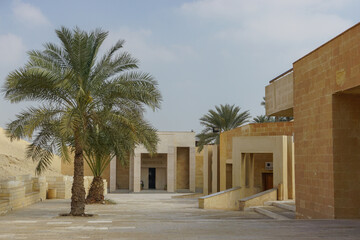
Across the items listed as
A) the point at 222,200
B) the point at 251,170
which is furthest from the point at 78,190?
the point at 251,170

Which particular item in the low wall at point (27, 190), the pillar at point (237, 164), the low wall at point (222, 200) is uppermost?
the pillar at point (237, 164)

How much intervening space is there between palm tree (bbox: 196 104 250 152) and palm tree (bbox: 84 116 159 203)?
59.8ft

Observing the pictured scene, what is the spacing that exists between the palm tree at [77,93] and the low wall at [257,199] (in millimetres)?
7332

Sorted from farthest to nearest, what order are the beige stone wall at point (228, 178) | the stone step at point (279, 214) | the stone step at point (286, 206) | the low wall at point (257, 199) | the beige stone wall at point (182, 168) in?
the beige stone wall at point (182, 168), the beige stone wall at point (228, 178), the low wall at point (257, 199), the stone step at point (286, 206), the stone step at point (279, 214)

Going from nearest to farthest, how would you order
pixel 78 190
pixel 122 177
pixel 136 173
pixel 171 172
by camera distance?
pixel 78 190, pixel 136 173, pixel 171 172, pixel 122 177

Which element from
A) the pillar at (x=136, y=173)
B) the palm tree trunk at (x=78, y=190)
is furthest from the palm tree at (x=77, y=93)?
the pillar at (x=136, y=173)

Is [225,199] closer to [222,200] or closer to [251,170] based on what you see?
[222,200]

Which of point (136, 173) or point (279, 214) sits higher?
point (136, 173)

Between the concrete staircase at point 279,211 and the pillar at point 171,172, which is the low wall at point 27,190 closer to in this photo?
the concrete staircase at point 279,211

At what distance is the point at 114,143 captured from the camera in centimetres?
1741

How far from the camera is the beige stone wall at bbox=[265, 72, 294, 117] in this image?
15.7 metres

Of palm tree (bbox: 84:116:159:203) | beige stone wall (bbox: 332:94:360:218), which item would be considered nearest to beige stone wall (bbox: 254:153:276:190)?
palm tree (bbox: 84:116:159:203)

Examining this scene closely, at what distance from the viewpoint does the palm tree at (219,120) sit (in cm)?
4094

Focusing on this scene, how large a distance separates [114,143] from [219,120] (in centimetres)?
2426
